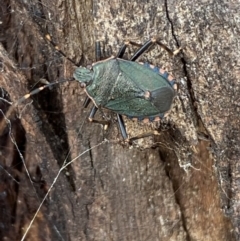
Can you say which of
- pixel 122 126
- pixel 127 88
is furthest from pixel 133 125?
pixel 127 88

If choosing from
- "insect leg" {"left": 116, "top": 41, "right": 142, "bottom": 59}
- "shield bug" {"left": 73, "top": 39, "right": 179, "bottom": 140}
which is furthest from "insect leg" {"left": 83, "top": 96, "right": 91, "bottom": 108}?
"insect leg" {"left": 116, "top": 41, "right": 142, "bottom": 59}

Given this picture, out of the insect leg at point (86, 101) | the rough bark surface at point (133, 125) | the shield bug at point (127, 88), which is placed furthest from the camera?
the insect leg at point (86, 101)

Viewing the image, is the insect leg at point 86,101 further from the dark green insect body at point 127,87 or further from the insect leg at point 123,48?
the insect leg at point 123,48

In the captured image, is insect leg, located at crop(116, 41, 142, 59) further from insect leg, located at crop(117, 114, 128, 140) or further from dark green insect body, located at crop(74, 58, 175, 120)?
insect leg, located at crop(117, 114, 128, 140)

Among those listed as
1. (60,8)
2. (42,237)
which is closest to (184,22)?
(60,8)

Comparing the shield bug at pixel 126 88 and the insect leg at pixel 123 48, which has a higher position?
the insect leg at pixel 123 48

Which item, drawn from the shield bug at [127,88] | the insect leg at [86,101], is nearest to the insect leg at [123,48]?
the shield bug at [127,88]
